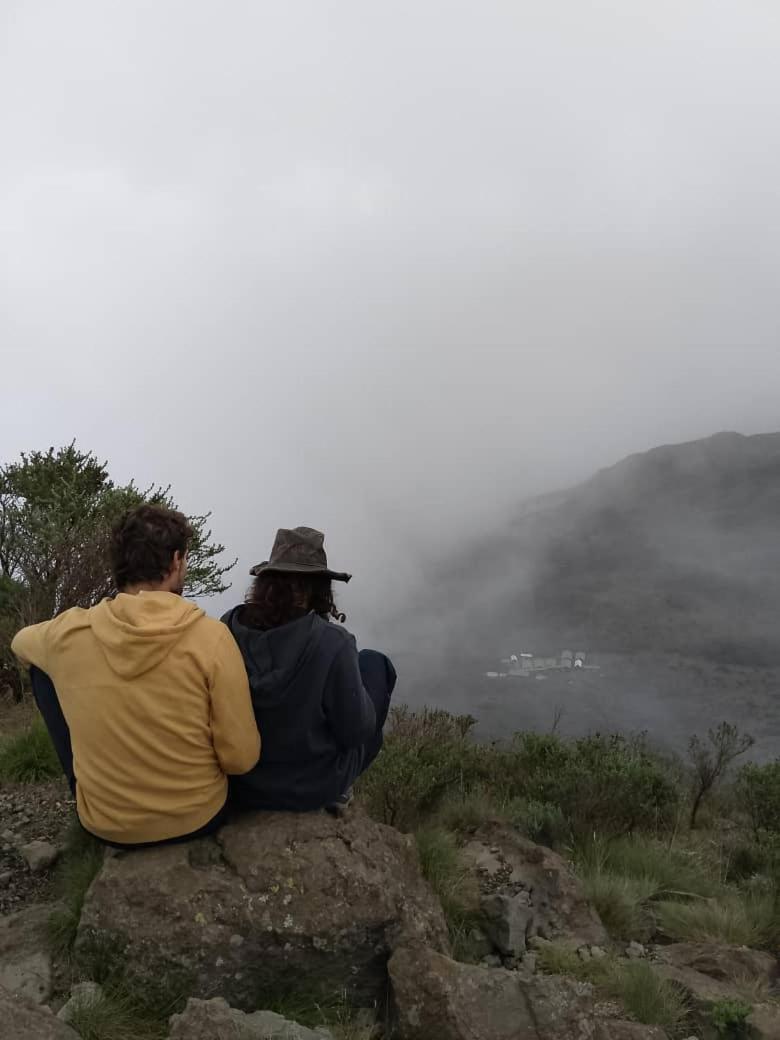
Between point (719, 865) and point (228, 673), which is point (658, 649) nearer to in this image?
point (719, 865)

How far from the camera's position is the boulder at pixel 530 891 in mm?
3496

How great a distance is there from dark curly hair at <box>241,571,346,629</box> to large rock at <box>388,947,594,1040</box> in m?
1.25

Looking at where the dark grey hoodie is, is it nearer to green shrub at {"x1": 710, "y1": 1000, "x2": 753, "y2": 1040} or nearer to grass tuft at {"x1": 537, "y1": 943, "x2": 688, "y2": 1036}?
grass tuft at {"x1": 537, "y1": 943, "x2": 688, "y2": 1036}

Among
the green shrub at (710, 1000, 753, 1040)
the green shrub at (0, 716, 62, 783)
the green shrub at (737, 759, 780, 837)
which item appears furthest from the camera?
the green shrub at (737, 759, 780, 837)

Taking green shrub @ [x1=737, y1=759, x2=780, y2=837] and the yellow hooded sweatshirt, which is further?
green shrub @ [x1=737, y1=759, x2=780, y2=837]

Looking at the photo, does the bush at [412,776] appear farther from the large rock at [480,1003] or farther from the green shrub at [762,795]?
the green shrub at [762,795]

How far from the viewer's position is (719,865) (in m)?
5.07

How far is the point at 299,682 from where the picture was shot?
274 centimetres

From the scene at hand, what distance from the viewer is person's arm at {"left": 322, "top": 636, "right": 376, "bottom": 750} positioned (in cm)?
277

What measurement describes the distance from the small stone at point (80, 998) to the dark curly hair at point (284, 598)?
130 centimetres

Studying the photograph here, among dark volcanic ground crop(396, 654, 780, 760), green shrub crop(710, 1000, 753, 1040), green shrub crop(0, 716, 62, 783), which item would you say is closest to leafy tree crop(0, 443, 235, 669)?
green shrub crop(0, 716, 62, 783)

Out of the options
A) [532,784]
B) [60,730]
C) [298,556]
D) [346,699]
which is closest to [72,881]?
[60,730]

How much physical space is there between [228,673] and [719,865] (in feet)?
13.6

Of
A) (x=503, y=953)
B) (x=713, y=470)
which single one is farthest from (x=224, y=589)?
(x=713, y=470)
